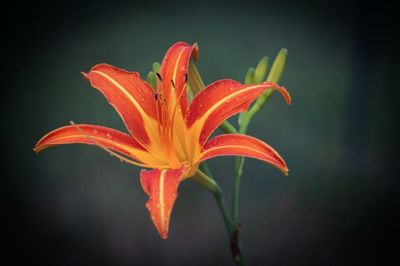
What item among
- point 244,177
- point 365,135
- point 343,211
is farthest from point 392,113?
point 244,177

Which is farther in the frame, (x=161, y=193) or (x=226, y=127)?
(x=226, y=127)

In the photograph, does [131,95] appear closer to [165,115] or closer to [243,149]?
[165,115]

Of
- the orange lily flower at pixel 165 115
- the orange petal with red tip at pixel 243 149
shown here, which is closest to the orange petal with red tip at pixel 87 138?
the orange lily flower at pixel 165 115

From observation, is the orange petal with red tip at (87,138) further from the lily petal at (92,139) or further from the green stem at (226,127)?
the green stem at (226,127)

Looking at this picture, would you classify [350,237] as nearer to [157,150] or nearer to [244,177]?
[244,177]

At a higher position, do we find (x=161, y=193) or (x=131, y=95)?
(x=131, y=95)

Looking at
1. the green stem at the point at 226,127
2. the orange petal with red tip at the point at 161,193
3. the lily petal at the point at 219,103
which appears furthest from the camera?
the green stem at the point at 226,127

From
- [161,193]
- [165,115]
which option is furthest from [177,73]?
[161,193]
